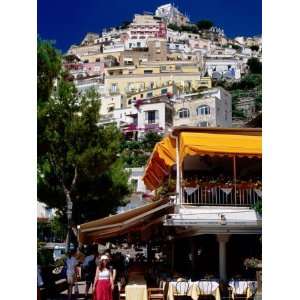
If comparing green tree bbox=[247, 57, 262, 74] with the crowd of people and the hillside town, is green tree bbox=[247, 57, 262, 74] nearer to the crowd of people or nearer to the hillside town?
the hillside town

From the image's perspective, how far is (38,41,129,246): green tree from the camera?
13.5 meters

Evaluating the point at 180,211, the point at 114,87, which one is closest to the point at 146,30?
Answer: the point at 114,87

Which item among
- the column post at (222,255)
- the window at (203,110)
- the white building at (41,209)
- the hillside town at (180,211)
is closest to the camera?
the hillside town at (180,211)

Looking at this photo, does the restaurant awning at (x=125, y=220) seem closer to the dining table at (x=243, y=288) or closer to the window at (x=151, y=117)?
the dining table at (x=243, y=288)

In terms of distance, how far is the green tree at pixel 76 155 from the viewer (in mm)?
13516

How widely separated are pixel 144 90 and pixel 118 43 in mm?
20640

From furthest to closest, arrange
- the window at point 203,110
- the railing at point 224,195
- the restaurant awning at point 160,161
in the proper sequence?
the window at point 203,110 → the restaurant awning at point 160,161 → the railing at point 224,195

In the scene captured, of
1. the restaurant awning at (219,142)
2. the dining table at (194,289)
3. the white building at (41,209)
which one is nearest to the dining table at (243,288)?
the dining table at (194,289)

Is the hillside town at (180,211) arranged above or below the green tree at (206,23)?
below

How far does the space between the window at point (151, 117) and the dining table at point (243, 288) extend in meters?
Answer: 33.3

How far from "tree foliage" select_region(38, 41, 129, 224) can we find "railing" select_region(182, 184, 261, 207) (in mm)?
4289
